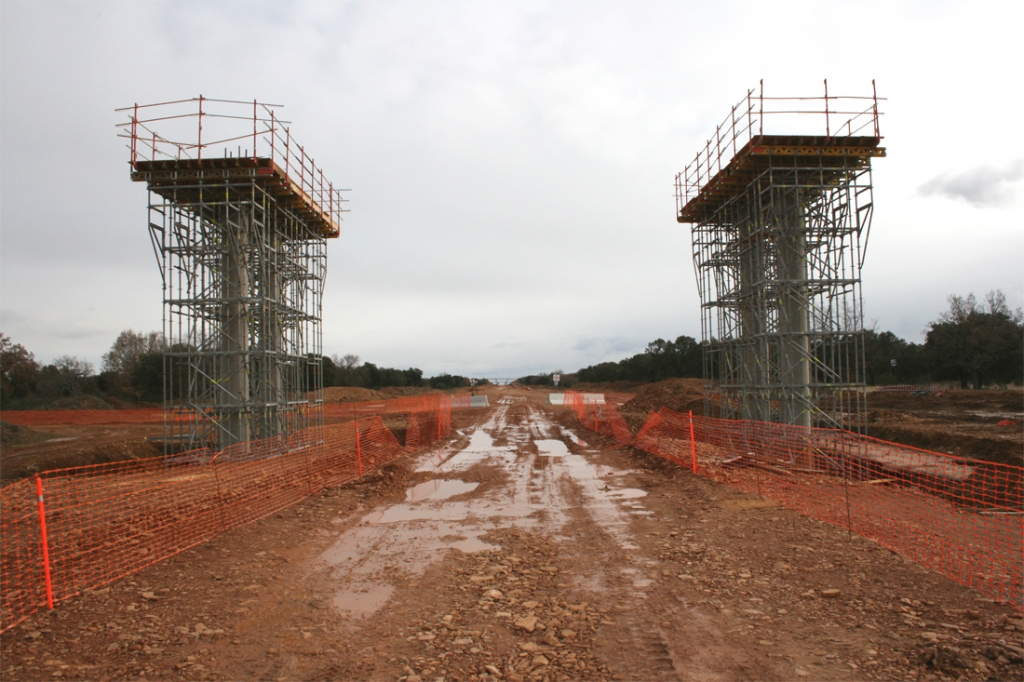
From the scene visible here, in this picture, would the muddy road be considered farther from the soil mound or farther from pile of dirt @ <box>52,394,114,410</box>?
pile of dirt @ <box>52,394,114,410</box>

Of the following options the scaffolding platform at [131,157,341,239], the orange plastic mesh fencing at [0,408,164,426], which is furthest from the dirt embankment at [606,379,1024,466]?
the orange plastic mesh fencing at [0,408,164,426]

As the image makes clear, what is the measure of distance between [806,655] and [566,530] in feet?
14.6

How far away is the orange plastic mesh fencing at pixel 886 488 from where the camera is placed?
264 inches

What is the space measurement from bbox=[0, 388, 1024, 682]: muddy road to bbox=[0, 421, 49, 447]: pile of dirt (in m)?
23.5

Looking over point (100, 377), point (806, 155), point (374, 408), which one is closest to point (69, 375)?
point (100, 377)

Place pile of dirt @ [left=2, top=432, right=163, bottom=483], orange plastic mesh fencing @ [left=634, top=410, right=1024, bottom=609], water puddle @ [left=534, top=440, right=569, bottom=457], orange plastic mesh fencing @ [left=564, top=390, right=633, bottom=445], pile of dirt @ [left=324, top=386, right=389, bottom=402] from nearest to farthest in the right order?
orange plastic mesh fencing @ [left=634, top=410, right=1024, bottom=609] < pile of dirt @ [left=2, top=432, right=163, bottom=483] < water puddle @ [left=534, top=440, right=569, bottom=457] < orange plastic mesh fencing @ [left=564, top=390, right=633, bottom=445] < pile of dirt @ [left=324, top=386, right=389, bottom=402]

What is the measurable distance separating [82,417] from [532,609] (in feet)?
144

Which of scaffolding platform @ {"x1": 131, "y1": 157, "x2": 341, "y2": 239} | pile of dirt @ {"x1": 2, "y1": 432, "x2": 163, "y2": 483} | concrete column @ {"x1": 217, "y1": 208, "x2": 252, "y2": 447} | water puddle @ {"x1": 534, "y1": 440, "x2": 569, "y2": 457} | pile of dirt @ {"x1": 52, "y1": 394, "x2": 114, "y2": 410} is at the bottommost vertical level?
water puddle @ {"x1": 534, "y1": 440, "x2": 569, "y2": 457}

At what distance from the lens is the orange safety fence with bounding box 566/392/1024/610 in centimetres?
672

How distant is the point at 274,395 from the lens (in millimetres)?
18500

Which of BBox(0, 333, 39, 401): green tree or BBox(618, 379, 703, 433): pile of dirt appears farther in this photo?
BBox(0, 333, 39, 401): green tree

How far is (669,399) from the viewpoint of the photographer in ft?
119

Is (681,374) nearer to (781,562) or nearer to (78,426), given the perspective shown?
(78,426)

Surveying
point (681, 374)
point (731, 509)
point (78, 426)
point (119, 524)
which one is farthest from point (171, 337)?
point (681, 374)
